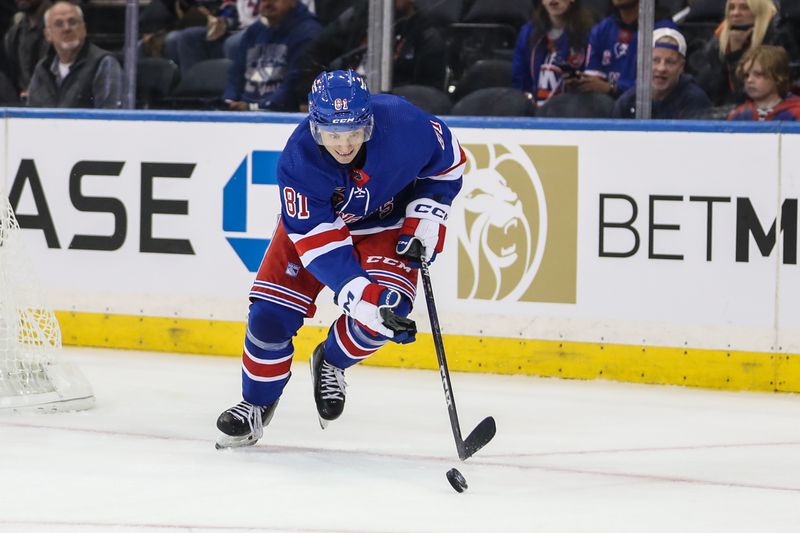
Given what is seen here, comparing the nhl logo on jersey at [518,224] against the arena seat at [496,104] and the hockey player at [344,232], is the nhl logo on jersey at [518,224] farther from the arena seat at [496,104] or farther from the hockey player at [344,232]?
the hockey player at [344,232]

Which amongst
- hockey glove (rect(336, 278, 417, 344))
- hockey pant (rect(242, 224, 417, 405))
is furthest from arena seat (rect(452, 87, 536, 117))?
hockey glove (rect(336, 278, 417, 344))

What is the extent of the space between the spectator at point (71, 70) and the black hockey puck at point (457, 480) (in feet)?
10.4

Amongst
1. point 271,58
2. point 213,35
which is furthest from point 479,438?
point 213,35

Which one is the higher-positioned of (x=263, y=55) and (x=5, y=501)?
(x=263, y=55)

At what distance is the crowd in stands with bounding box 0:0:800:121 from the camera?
16.4 feet

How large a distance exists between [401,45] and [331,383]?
2044mm

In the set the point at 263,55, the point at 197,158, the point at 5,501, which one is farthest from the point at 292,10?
the point at 5,501

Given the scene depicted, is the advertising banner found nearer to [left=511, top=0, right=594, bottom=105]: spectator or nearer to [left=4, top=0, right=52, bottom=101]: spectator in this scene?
[left=511, top=0, right=594, bottom=105]: spectator

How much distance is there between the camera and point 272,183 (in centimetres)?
536

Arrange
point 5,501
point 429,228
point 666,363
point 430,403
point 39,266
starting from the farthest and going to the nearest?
point 39,266 < point 666,363 < point 430,403 < point 429,228 < point 5,501

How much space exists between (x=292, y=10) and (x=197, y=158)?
749 millimetres

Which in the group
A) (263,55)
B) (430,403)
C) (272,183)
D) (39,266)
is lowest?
(430,403)

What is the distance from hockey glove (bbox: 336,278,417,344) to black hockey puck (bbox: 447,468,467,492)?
0.36 m

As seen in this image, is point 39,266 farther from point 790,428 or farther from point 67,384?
point 790,428
